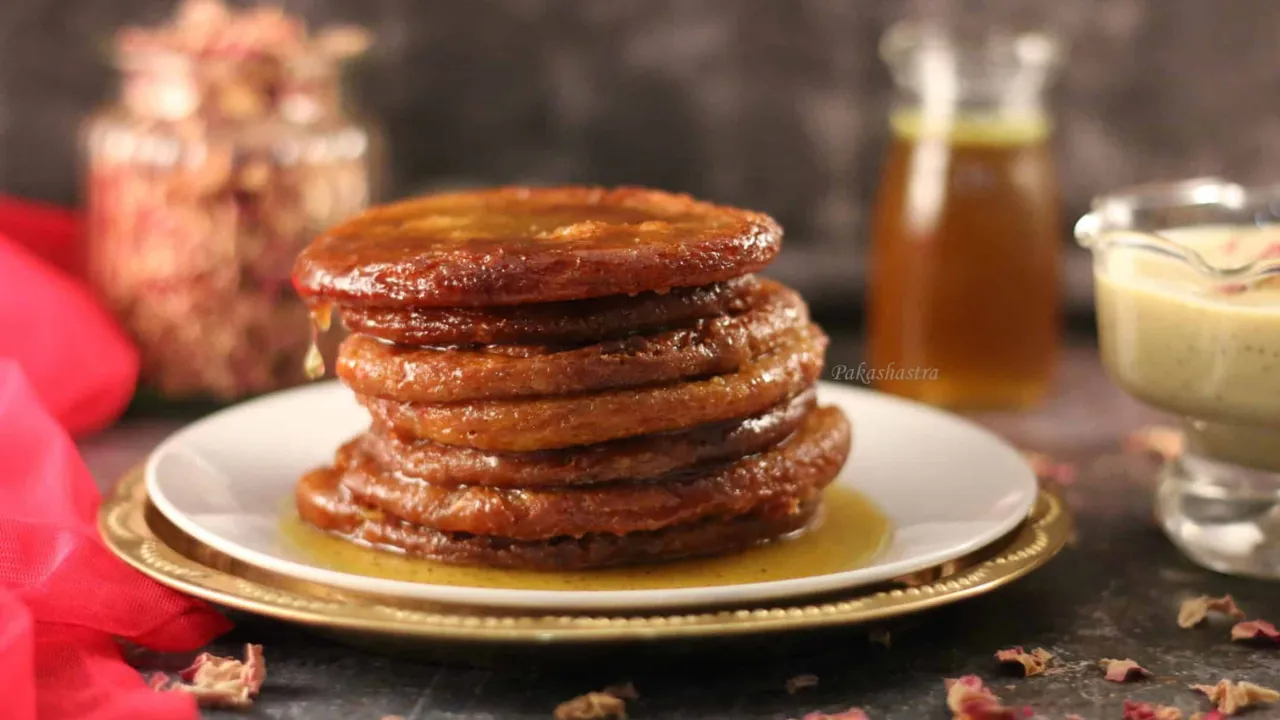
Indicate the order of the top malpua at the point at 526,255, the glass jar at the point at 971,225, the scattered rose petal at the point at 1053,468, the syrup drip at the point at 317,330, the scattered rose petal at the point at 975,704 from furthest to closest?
1. the glass jar at the point at 971,225
2. the scattered rose petal at the point at 1053,468
3. the syrup drip at the point at 317,330
4. the top malpua at the point at 526,255
5. the scattered rose petal at the point at 975,704

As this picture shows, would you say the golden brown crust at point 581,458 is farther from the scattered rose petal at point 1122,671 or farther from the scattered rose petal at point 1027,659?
the scattered rose petal at point 1122,671

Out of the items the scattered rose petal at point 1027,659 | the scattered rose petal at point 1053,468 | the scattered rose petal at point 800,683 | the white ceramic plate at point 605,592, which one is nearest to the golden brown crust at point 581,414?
the white ceramic plate at point 605,592

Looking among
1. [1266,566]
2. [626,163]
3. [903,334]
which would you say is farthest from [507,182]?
[1266,566]

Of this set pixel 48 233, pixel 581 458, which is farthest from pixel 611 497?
pixel 48 233

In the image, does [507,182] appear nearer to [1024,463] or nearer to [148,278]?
[148,278]

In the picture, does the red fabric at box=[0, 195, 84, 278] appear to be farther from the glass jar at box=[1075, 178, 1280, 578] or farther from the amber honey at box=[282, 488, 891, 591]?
the glass jar at box=[1075, 178, 1280, 578]

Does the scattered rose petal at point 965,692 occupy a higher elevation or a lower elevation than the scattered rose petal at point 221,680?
lower

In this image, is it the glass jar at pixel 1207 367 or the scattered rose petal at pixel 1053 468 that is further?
the scattered rose petal at pixel 1053 468
